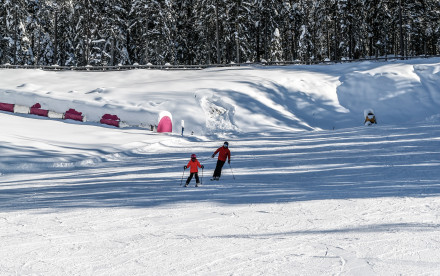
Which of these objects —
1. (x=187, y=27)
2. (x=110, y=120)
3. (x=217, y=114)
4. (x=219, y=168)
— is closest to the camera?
(x=219, y=168)

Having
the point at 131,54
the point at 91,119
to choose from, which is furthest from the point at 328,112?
the point at 131,54

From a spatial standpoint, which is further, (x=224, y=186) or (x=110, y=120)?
(x=110, y=120)

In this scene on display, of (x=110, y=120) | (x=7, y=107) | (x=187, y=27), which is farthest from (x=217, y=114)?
(x=187, y=27)

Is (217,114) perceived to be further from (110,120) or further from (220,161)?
(220,161)

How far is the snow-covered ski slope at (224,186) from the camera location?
21.1 ft

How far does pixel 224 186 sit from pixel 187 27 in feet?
154

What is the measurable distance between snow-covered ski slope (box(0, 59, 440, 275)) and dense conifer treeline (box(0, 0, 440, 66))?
1523 cm

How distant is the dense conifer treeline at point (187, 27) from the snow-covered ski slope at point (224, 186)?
15227 millimetres

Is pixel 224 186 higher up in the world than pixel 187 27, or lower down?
lower down

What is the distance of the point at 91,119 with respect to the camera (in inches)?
1083

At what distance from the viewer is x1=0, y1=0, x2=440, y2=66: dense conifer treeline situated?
Result: 4559 centimetres

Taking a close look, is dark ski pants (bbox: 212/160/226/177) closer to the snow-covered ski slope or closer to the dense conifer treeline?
the snow-covered ski slope

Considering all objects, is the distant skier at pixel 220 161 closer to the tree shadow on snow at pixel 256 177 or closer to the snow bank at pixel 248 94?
the tree shadow on snow at pixel 256 177

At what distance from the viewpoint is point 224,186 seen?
40.2 feet
